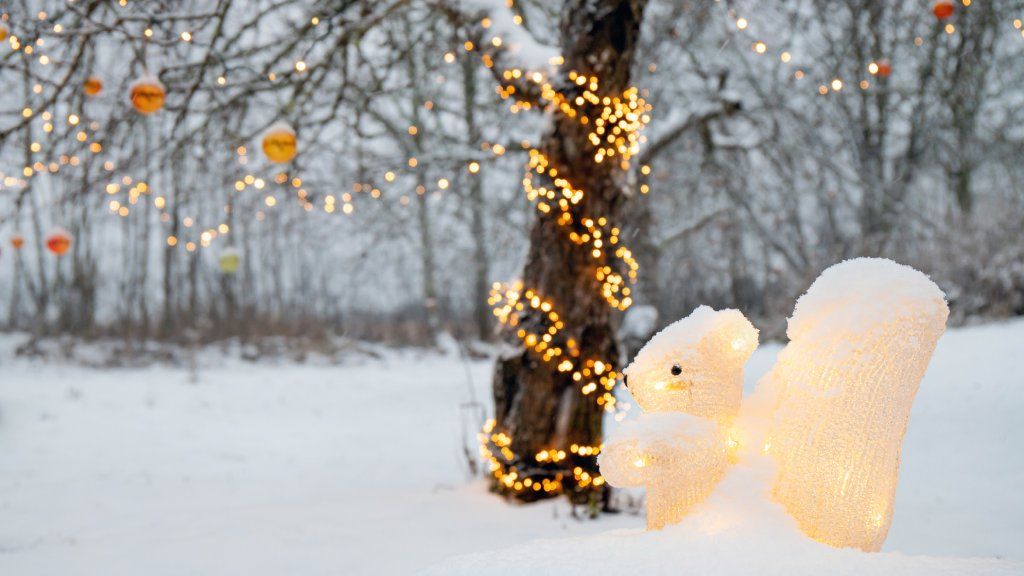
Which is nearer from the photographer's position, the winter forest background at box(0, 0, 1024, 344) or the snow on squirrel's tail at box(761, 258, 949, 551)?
the snow on squirrel's tail at box(761, 258, 949, 551)

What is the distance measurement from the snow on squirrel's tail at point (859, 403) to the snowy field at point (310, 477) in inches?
64.9

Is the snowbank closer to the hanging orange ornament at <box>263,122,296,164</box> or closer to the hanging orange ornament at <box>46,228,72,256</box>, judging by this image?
the hanging orange ornament at <box>263,122,296,164</box>

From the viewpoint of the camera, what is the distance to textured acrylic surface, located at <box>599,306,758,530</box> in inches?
71.5

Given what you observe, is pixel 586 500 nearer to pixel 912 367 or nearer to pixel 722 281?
pixel 912 367

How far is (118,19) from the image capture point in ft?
10.9

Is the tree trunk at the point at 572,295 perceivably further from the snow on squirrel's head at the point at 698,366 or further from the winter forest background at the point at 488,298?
the snow on squirrel's head at the point at 698,366

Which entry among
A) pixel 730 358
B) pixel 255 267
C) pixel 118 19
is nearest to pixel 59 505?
pixel 118 19

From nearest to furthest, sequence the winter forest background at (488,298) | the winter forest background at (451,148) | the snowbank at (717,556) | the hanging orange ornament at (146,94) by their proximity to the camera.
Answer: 1. the snowbank at (717,556)
2. the hanging orange ornament at (146,94)
3. the winter forest background at (488,298)
4. the winter forest background at (451,148)

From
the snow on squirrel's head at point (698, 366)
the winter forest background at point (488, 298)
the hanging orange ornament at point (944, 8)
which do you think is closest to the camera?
the snow on squirrel's head at point (698, 366)

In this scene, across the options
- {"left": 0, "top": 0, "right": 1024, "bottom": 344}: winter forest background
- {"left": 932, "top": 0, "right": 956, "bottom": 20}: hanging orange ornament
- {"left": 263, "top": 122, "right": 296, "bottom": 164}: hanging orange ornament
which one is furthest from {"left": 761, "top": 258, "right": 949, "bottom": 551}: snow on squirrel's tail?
{"left": 932, "top": 0, "right": 956, "bottom": 20}: hanging orange ornament

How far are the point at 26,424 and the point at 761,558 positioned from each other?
7.86 m

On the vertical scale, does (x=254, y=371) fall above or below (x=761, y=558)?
below

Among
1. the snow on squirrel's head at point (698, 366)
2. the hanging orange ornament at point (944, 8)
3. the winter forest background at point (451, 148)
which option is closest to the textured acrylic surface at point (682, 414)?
the snow on squirrel's head at point (698, 366)

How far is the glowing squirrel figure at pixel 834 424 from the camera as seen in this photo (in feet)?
5.74
